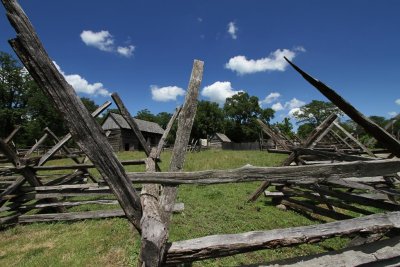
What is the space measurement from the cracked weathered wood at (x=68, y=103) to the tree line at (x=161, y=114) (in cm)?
3824

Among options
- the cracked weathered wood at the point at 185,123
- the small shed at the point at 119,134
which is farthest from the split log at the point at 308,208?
the small shed at the point at 119,134

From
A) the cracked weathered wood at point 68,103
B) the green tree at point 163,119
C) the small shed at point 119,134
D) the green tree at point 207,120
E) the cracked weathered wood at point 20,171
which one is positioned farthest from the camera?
the green tree at point 163,119

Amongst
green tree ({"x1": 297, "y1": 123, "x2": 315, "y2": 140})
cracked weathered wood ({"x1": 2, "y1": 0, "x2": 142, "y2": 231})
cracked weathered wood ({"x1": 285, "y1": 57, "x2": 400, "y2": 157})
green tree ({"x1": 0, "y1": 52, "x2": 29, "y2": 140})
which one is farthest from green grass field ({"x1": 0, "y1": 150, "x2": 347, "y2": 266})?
green tree ({"x1": 297, "y1": 123, "x2": 315, "y2": 140})

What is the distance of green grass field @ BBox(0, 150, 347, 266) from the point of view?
14.3ft

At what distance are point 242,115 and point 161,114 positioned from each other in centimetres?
3228

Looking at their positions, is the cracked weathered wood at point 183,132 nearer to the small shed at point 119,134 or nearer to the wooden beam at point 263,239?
the wooden beam at point 263,239

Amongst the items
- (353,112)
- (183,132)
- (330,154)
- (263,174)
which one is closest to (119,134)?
(330,154)

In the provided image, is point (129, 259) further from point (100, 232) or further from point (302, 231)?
point (302, 231)

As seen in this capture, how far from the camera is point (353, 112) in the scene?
9.46 ft

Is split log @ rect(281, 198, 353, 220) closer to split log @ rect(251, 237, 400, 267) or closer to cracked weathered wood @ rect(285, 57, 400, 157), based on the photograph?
split log @ rect(251, 237, 400, 267)

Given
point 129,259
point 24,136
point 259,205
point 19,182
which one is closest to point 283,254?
point 129,259

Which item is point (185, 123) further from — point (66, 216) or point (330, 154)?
point (66, 216)

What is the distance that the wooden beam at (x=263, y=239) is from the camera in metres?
2.34

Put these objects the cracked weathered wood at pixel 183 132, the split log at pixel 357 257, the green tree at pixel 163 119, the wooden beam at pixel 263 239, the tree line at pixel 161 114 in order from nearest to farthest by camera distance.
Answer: the wooden beam at pixel 263 239, the split log at pixel 357 257, the cracked weathered wood at pixel 183 132, the tree line at pixel 161 114, the green tree at pixel 163 119
